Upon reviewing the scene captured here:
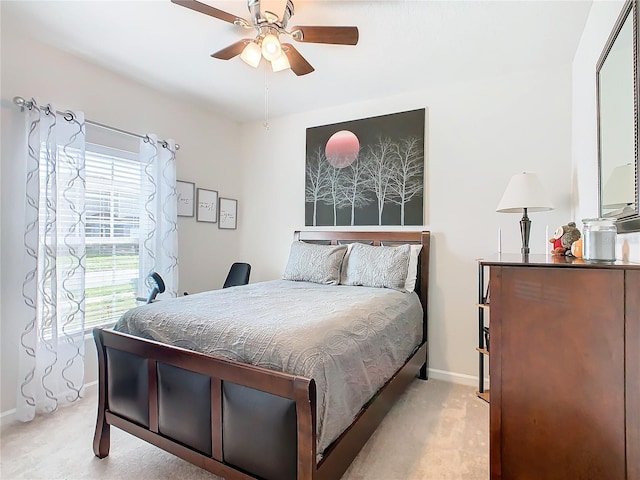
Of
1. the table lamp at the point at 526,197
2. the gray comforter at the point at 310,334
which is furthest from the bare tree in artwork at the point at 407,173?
the gray comforter at the point at 310,334

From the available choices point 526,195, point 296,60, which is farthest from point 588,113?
point 296,60

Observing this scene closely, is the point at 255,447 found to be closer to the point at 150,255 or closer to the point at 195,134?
the point at 150,255

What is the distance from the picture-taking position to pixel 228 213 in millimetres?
4043

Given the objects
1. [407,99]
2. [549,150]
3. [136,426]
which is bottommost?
[136,426]

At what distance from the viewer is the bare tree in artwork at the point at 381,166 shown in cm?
325

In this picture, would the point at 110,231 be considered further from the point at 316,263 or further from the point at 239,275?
the point at 316,263

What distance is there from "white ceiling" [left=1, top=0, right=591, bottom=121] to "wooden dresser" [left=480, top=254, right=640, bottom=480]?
1.75 m

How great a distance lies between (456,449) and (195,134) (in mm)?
3596

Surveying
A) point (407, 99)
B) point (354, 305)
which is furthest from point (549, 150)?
point (354, 305)

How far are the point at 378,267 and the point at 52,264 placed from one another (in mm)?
2423

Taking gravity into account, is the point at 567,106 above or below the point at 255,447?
above

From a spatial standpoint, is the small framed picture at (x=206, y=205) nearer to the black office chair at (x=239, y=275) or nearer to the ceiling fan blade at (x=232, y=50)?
the black office chair at (x=239, y=275)

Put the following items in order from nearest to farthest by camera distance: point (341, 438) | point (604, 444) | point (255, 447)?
point (604, 444)
point (255, 447)
point (341, 438)

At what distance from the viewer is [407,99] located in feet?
10.5
